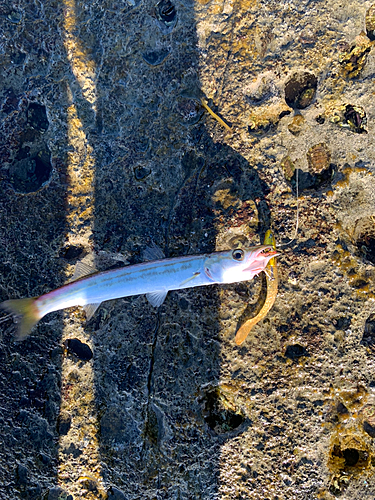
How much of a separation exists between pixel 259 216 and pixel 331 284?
107 centimetres

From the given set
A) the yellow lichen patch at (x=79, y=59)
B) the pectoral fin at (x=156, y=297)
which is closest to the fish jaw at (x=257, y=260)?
the pectoral fin at (x=156, y=297)

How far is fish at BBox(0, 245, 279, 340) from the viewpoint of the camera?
3.04 metres

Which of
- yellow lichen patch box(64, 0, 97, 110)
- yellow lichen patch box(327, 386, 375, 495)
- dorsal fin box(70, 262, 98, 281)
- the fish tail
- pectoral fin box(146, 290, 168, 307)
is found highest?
yellow lichen patch box(64, 0, 97, 110)

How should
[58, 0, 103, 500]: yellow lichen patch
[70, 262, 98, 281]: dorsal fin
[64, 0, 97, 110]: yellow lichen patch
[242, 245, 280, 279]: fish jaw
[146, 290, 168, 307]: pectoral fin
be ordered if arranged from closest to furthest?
[242, 245, 280, 279]: fish jaw, [146, 290, 168, 307]: pectoral fin, [70, 262, 98, 281]: dorsal fin, [58, 0, 103, 500]: yellow lichen patch, [64, 0, 97, 110]: yellow lichen patch

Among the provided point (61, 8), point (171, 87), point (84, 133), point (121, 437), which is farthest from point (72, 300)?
point (61, 8)

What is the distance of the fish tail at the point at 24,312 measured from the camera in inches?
130

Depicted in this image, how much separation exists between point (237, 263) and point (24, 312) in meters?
2.27

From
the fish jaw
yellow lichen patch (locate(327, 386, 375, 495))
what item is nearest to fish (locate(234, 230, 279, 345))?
the fish jaw

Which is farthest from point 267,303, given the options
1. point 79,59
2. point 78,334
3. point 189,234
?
point 79,59

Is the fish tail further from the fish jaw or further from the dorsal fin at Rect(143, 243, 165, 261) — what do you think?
the fish jaw

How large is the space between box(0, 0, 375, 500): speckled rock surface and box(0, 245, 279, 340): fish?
513mm

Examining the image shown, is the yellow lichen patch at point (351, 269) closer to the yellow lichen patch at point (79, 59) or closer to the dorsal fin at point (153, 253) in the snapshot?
the dorsal fin at point (153, 253)

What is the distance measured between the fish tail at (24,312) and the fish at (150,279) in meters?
0.01

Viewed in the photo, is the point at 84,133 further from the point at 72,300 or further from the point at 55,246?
the point at 72,300
